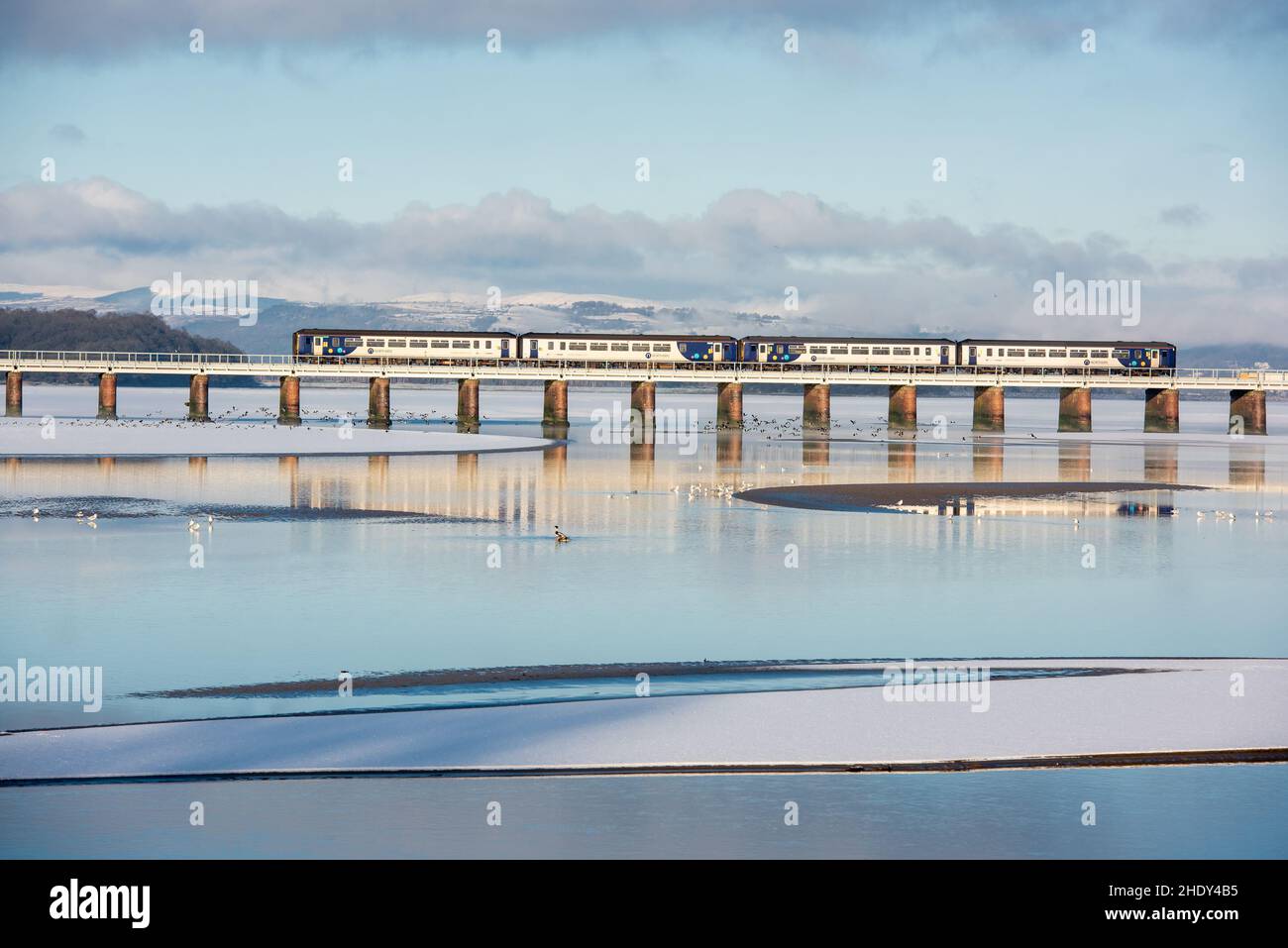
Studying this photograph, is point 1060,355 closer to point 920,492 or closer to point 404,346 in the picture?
point 404,346

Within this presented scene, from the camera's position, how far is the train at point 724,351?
122 m

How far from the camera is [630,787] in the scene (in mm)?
13469

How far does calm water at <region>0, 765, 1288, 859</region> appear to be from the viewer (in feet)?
38.2

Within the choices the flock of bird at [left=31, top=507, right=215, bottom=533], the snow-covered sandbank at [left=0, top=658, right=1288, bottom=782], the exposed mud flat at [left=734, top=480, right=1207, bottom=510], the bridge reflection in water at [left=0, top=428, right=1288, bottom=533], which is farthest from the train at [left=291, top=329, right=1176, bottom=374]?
the snow-covered sandbank at [left=0, top=658, right=1288, bottom=782]

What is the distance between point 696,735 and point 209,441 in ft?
219

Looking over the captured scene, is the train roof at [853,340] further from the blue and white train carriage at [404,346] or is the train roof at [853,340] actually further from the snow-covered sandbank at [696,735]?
the snow-covered sandbank at [696,735]

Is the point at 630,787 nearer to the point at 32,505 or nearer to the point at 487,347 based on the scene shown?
the point at 32,505

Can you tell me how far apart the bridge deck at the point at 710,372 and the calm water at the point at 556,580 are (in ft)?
202

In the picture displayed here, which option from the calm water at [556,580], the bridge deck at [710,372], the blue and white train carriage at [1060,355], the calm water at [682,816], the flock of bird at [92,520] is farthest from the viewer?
the blue and white train carriage at [1060,355]

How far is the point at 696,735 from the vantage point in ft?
49.9

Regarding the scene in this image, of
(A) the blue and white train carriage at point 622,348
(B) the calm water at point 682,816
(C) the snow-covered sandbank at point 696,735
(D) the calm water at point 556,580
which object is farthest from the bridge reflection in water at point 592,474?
(A) the blue and white train carriage at point 622,348

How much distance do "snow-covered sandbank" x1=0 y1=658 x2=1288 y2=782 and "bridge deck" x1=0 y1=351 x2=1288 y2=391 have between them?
97.2m

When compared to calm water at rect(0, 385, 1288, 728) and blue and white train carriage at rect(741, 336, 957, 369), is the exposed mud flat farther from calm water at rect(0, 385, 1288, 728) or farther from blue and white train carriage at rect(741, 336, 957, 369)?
blue and white train carriage at rect(741, 336, 957, 369)
